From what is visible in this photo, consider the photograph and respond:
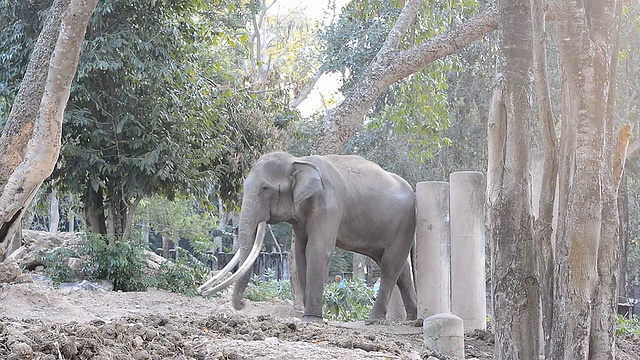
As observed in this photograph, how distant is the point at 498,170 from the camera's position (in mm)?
5262

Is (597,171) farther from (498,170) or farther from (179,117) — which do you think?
(179,117)

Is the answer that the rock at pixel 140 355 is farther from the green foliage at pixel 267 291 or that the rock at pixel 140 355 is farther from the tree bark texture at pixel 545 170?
the green foliage at pixel 267 291

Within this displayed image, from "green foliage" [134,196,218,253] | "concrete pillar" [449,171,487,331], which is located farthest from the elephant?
"green foliage" [134,196,218,253]

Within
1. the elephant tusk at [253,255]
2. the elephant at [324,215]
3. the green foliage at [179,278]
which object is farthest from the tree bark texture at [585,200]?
the green foliage at [179,278]

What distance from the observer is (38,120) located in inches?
293

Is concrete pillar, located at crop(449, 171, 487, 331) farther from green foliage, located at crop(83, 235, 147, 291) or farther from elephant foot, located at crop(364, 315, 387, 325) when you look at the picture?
green foliage, located at crop(83, 235, 147, 291)

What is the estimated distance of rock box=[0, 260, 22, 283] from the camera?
881 centimetres

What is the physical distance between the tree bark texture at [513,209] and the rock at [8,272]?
547 cm

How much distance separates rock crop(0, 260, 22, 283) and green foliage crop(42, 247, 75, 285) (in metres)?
2.85

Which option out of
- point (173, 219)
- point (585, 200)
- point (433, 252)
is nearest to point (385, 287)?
point (433, 252)

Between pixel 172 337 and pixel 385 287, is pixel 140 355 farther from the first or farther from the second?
pixel 385 287

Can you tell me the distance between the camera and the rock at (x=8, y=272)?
881 centimetres

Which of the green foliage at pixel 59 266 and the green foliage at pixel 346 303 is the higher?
the green foliage at pixel 59 266

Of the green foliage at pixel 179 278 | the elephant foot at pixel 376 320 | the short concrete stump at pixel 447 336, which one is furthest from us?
the green foliage at pixel 179 278
